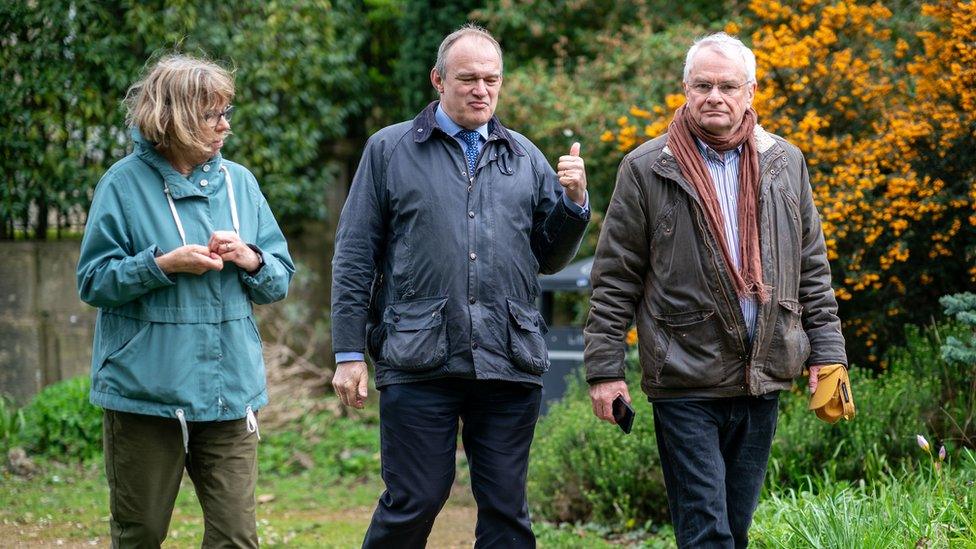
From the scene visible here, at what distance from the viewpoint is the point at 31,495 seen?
6375 millimetres

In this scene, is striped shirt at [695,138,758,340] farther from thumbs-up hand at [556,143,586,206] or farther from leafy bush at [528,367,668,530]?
leafy bush at [528,367,668,530]

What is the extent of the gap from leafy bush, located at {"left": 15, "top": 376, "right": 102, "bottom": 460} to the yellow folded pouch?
5.22m

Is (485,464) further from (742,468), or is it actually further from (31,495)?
(31,495)

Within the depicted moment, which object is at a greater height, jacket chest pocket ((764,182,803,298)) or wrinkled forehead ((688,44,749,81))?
wrinkled forehead ((688,44,749,81))

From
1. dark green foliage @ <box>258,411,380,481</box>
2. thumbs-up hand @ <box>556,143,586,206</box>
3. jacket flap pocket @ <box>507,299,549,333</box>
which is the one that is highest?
thumbs-up hand @ <box>556,143,586,206</box>

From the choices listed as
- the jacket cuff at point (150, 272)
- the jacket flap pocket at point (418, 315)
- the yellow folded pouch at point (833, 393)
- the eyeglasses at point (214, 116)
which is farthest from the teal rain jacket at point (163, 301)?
the yellow folded pouch at point (833, 393)

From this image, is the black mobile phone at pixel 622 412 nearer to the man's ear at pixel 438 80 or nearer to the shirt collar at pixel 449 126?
the shirt collar at pixel 449 126

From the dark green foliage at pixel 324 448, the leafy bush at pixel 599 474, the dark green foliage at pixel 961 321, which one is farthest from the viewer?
the dark green foliage at pixel 324 448

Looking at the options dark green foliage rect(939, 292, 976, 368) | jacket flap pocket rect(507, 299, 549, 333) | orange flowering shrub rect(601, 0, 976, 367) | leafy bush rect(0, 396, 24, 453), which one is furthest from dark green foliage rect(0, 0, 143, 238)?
dark green foliage rect(939, 292, 976, 368)

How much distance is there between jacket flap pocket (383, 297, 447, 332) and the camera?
11.8 feet

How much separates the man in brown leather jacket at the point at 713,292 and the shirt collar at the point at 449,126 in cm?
49

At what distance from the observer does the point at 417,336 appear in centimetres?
359

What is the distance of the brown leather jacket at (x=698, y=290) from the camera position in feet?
11.6

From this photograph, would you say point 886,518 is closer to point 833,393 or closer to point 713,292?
point 833,393
